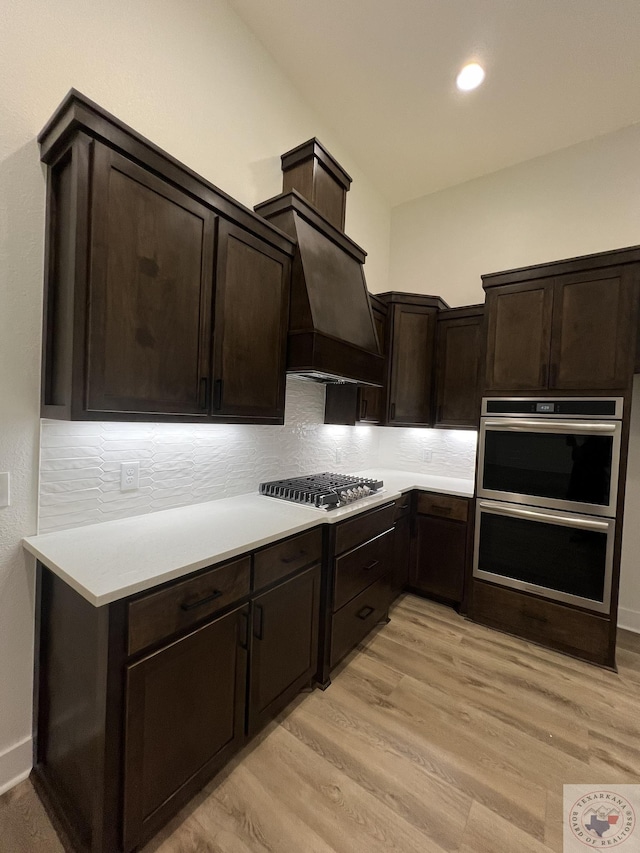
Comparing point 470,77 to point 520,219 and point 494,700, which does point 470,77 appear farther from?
point 494,700

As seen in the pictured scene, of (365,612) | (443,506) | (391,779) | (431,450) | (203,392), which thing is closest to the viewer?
(391,779)

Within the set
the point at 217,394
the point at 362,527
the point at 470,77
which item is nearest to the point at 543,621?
the point at 362,527

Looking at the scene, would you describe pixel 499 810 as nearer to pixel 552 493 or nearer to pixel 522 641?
pixel 522 641

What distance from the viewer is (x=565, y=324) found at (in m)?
2.36

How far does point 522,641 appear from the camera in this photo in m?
2.51

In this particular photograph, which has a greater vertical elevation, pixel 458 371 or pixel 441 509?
pixel 458 371

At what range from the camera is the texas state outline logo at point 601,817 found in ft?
4.24

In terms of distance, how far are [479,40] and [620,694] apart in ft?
12.9

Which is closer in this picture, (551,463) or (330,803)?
(330,803)

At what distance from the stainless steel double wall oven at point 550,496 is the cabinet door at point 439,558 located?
0.16 m

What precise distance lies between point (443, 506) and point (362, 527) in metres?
0.99

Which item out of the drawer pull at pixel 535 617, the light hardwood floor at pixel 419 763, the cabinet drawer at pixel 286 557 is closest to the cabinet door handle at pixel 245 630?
the cabinet drawer at pixel 286 557

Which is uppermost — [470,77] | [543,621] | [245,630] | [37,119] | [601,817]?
[470,77]

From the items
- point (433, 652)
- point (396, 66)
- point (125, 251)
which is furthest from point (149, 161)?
point (433, 652)
